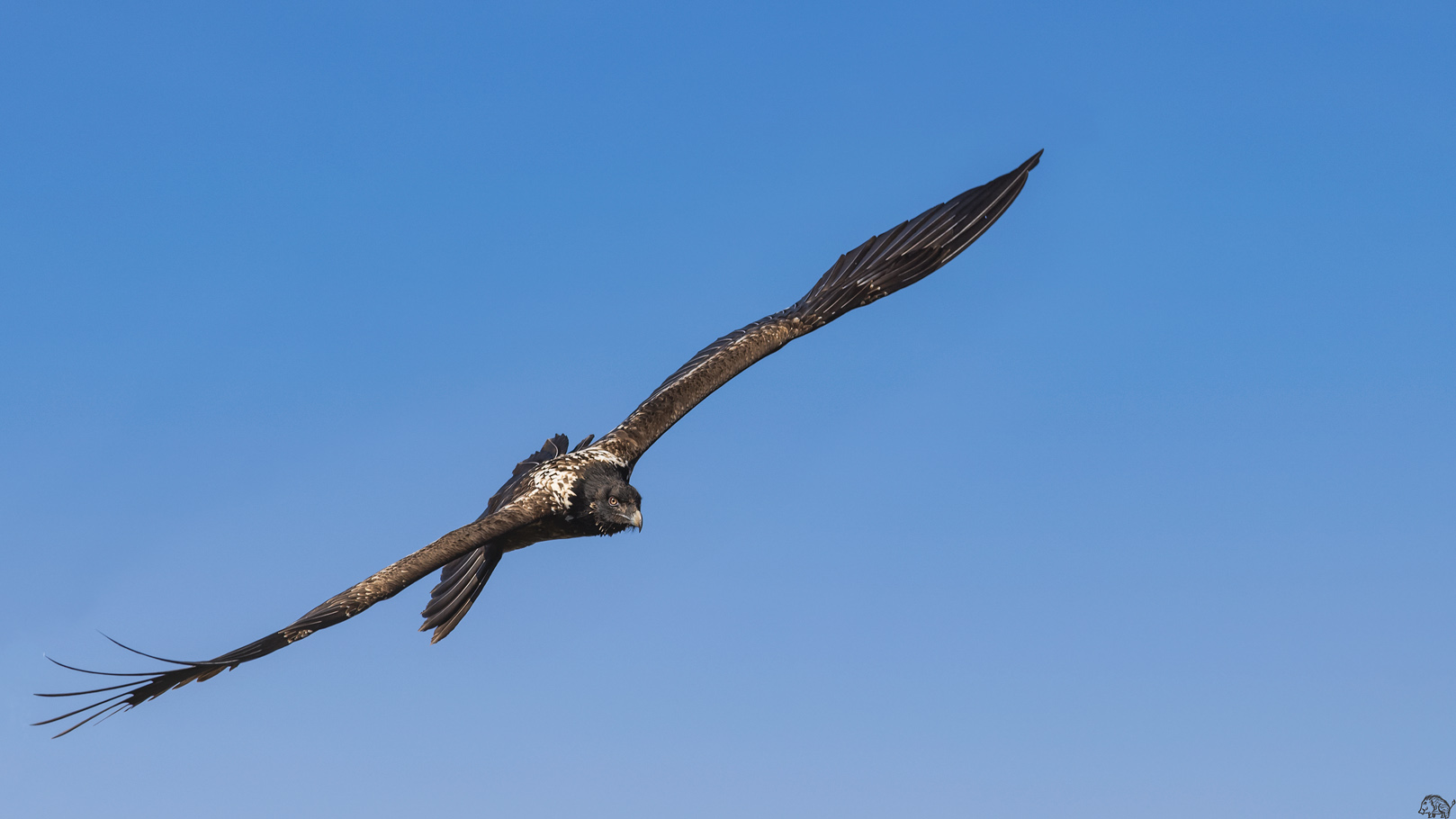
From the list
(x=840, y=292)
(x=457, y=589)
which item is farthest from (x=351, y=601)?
(x=840, y=292)

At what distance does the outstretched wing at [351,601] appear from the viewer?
11.1m

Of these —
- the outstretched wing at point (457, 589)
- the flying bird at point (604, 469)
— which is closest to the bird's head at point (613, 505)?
the flying bird at point (604, 469)

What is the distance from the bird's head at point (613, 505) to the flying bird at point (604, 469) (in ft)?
0.04

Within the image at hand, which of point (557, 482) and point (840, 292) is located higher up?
point (840, 292)

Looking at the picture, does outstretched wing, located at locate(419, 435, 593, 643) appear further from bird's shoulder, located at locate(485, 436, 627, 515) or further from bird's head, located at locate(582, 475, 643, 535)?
bird's head, located at locate(582, 475, 643, 535)

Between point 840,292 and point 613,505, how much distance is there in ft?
16.3

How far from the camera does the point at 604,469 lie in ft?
46.3

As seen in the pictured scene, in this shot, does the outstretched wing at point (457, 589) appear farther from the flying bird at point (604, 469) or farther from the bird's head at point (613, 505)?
the bird's head at point (613, 505)

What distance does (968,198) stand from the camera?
52.7 feet

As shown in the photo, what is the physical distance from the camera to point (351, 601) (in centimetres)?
1205

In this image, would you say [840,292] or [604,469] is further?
[840,292]

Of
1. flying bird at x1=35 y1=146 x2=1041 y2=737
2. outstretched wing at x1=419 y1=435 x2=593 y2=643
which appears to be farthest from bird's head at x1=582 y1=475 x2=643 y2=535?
outstretched wing at x1=419 y1=435 x2=593 y2=643

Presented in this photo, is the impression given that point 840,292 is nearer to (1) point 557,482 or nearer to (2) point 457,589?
(1) point 557,482

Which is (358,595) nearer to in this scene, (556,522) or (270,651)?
(270,651)
